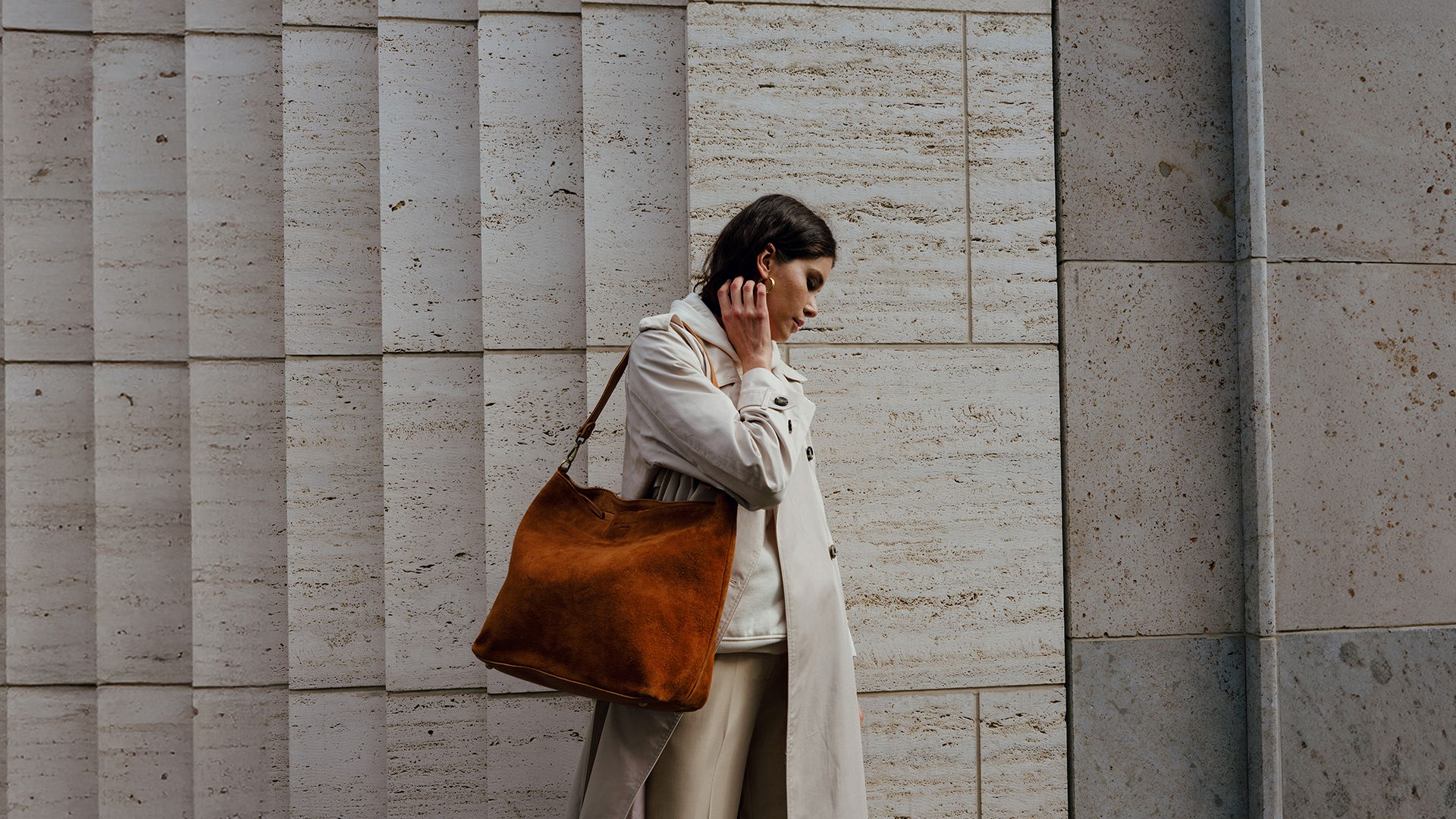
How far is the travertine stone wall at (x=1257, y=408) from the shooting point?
3232 mm

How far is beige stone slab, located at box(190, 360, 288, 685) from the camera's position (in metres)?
3.30

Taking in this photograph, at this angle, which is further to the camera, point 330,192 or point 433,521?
point 330,192

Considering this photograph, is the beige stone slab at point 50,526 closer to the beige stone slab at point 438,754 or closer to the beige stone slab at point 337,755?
the beige stone slab at point 337,755

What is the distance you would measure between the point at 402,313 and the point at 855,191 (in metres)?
1.60

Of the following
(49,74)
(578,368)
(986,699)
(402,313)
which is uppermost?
(49,74)

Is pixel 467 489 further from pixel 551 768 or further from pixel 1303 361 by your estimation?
pixel 1303 361

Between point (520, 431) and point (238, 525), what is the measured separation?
3.63 feet

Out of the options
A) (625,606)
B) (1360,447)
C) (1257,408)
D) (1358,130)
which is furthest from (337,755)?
(1358,130)

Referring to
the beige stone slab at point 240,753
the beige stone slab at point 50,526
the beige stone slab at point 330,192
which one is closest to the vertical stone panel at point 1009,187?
the beige stone slab at point 330,192

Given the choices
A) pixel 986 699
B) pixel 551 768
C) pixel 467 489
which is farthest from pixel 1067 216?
pixel 551 768

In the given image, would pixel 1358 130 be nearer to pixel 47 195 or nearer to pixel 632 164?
pixel 632 164

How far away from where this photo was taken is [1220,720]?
3.26 m

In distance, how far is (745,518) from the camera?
7.16 feet

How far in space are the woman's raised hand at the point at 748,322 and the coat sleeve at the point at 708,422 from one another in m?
0.05
